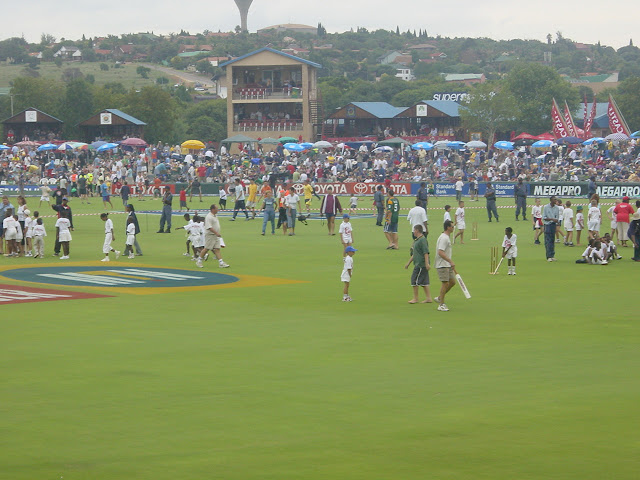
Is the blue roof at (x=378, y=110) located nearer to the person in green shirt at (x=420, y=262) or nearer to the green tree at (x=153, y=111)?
the green tree at (x=153, y=111)

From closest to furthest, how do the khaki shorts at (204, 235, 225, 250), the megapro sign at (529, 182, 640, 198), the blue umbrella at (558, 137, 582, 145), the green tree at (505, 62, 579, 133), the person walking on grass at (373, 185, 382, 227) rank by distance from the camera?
the khaki shorts at (204, 235, 225, 250) < the person walking on grass at (373, 185, 382, 227) < the megapro sign at (529, 182, 640, 198) < the blue umbrella at (558, 137, 582, 145) < the green tree at (505, 62, 579, 133)

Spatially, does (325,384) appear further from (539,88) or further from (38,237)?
(539,88)

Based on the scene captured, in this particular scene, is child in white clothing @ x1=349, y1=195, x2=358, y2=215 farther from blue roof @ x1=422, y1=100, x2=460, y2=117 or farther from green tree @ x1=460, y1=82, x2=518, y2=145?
blue roof @ x1=422, y1=100, x2=460, y2=117

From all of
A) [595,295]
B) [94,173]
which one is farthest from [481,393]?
[94,173]

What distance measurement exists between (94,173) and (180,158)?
46.8 ft

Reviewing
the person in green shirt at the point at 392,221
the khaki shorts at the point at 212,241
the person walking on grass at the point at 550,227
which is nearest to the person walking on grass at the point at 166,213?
the person in green shirt at the point at 392,221

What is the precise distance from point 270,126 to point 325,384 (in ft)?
298

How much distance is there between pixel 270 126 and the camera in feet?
338

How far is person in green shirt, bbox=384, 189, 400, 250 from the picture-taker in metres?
32.9

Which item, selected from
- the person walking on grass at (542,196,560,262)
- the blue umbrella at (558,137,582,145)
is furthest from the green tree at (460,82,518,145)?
the person walking on grass at (542,196,560,262)

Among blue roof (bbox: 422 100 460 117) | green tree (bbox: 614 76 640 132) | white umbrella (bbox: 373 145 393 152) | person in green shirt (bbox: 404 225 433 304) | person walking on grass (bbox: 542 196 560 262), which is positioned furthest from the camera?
blue roof (bbox: 422 100 460 117)

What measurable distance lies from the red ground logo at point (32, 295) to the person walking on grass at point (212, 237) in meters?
5.61

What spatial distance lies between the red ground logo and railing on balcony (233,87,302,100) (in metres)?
79.9

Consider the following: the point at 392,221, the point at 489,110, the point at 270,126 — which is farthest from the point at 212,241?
the point at 270,126
